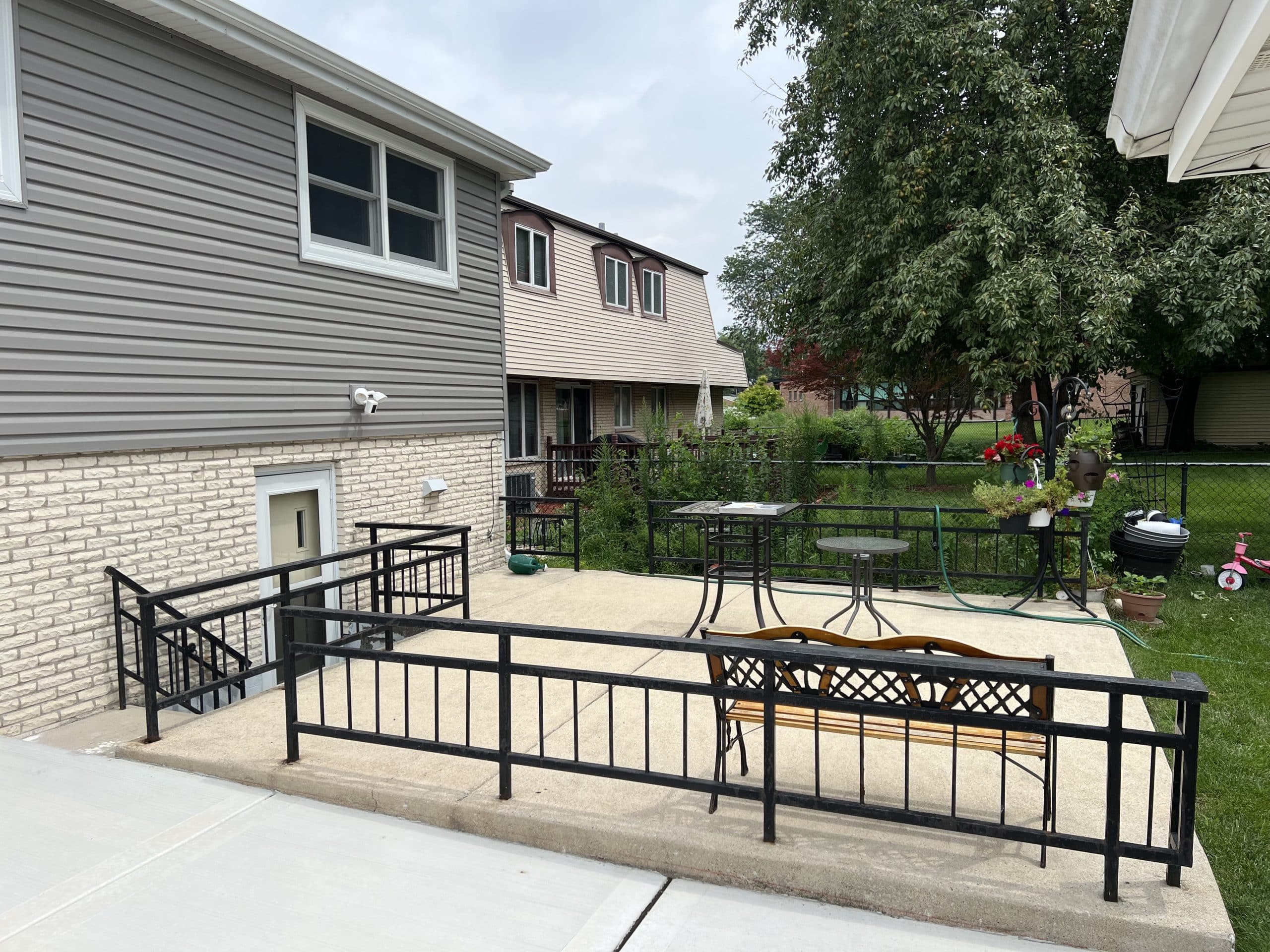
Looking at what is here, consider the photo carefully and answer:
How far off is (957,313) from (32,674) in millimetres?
13062

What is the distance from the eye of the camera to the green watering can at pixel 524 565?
9.34m

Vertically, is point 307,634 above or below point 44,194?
below

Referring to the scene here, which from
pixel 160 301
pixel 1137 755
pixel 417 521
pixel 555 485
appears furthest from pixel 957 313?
pixel 160 301

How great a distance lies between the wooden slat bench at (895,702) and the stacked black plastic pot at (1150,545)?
16.8 ft

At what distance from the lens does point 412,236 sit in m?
8.36

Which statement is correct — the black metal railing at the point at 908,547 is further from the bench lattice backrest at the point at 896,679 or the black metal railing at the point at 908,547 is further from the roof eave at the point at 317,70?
the roof eave at the point at 317,70

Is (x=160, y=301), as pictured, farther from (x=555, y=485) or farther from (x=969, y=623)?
(x=555, y=485)

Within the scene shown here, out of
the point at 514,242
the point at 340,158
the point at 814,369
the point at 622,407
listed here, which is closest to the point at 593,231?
the point at 514,242

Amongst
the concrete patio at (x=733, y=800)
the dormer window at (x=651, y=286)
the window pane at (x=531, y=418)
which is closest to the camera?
the concrete patio at (x=733, y=800)

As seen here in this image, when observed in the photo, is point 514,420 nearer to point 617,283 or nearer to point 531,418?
point 531,418

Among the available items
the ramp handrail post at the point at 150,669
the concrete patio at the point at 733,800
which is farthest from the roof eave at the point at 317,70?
the concrete patio at the point at 733,800

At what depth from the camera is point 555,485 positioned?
614 inches

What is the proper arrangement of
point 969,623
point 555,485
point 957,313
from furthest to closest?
point 555,485, point 957,313, point 969,623

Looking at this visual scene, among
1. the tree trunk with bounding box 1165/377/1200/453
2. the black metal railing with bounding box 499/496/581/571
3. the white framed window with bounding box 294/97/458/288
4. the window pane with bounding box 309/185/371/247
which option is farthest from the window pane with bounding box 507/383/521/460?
the tree trunk with bounding box 1165/377/1200/453
